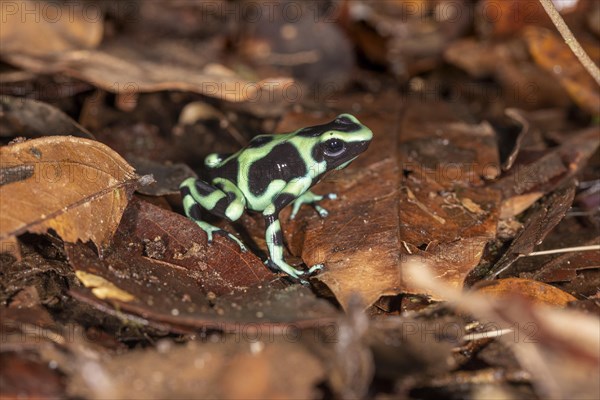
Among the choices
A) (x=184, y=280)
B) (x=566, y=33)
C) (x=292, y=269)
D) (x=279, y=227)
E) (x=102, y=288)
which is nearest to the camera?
(x=102, y=288)

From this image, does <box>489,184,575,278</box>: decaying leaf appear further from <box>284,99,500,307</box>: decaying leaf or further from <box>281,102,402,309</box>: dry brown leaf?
<box>281,102,402,309</box>: dry brown leaf

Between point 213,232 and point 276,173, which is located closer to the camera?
point 213,232

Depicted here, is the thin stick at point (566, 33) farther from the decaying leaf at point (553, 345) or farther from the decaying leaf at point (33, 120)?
the decaying leaf at point (33, 120)

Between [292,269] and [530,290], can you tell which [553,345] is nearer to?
[530,290]

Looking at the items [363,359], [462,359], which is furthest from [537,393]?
[363,359]

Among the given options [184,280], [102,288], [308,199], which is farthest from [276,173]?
[102,288]

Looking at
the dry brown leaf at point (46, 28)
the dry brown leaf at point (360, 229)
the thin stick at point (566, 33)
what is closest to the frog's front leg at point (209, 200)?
the dry brown leaf at point (360, 229)

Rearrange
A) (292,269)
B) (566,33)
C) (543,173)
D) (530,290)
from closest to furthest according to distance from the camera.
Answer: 1. (530,290)
2. (292,269)
3. (566,33)
4. (543,173)

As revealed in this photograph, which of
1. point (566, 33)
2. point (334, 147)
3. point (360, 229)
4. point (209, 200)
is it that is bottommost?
point (209, 200)
